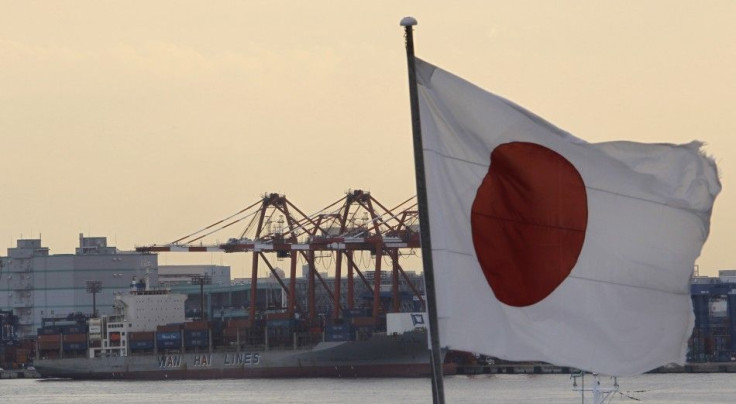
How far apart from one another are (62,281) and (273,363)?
55278mm

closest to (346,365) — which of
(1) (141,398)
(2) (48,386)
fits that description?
(2) (48,386)

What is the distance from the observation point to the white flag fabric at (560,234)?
9.22 m

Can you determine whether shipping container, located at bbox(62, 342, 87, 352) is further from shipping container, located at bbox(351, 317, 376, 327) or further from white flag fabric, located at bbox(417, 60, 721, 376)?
white flag fabric, located at bbox(417, 60, 721, 376)

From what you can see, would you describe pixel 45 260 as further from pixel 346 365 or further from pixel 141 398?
pixel 141 398

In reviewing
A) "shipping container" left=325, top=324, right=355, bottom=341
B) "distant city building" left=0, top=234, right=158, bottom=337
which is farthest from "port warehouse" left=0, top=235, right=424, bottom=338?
"shipping container" left=325, top=324, right=355, bottom=341

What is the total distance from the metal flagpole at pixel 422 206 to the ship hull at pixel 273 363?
87025mm

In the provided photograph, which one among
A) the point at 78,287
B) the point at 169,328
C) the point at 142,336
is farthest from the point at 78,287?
the point at 169,328

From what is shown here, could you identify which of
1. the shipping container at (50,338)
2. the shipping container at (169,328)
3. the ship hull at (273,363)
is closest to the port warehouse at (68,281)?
the shipping container at (50,338)

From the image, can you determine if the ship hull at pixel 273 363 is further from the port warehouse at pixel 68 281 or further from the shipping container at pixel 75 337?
the port warehouse at pixel 68 281

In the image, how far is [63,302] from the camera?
523 ft

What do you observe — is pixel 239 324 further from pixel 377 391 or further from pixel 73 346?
pixel 377 391

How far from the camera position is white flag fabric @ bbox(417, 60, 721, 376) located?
9219mm

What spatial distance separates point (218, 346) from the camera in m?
116

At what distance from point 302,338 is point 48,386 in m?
17.1
